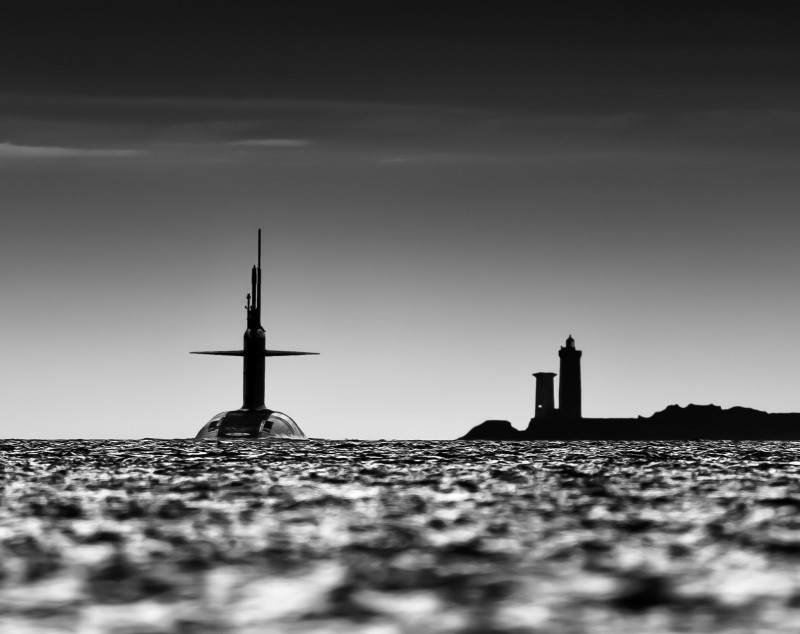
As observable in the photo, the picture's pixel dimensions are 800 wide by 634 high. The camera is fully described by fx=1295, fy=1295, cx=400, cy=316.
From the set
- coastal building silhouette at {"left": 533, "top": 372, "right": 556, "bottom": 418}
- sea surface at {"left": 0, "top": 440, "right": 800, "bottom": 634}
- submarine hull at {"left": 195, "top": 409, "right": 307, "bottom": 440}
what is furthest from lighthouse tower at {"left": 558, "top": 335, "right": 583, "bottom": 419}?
sea surface at {"left": 0, "top": 440, "right": 800, "bottom": 634}

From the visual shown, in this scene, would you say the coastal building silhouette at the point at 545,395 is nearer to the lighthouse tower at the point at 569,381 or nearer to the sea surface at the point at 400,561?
the lighthouse tower at the point at 569,381

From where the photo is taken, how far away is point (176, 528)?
719 inches

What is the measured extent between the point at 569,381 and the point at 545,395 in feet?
15.9

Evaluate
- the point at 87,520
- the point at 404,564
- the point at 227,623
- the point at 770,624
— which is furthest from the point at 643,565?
the point at 87,520

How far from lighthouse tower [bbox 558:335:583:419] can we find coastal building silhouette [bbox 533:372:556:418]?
7.76 ft

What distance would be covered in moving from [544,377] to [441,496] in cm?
16201

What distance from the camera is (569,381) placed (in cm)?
18238

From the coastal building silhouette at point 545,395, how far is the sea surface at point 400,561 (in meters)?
158

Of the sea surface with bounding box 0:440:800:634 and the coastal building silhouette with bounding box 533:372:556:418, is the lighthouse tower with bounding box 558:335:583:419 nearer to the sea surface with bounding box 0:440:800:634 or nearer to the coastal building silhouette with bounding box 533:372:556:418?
the coastal building silhouette with bounding box 533:372:556:418

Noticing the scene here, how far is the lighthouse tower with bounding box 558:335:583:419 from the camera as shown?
180 m

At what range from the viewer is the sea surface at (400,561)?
10586 millimetres

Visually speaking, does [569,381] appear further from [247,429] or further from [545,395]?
[247,429]

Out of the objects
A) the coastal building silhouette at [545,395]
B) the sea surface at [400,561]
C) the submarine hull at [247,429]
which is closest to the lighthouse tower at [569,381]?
the coastal building silhouette at [545,395]

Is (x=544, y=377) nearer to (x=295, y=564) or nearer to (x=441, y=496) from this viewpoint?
(x=441, y=496)
